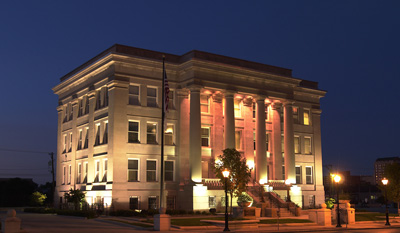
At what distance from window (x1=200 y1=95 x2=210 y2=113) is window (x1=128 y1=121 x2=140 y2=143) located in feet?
23.8

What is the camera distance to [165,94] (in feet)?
123

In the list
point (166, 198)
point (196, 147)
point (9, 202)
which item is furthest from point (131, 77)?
point (9, 202)

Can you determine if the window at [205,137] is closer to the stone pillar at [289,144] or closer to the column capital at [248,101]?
the column capital at [248,101]

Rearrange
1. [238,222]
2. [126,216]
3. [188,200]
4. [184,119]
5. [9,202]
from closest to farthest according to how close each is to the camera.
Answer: [238,222] → [126,216] → [188,200] → [184,119] → [9,202]

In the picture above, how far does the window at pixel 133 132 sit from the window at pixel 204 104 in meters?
7.25

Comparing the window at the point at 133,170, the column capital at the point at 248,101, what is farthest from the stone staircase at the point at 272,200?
the window at the point at 133,170

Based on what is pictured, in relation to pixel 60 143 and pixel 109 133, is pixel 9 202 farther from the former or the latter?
pixel 109 133

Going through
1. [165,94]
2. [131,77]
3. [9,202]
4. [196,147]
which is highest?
[131,77]

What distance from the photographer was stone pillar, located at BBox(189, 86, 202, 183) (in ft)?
157

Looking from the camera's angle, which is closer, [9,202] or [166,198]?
[166,198]

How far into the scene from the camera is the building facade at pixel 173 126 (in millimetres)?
47500

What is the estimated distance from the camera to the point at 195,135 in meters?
48.4

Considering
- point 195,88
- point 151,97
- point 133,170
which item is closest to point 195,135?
point 195,88

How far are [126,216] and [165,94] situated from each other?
1244 centimetres
